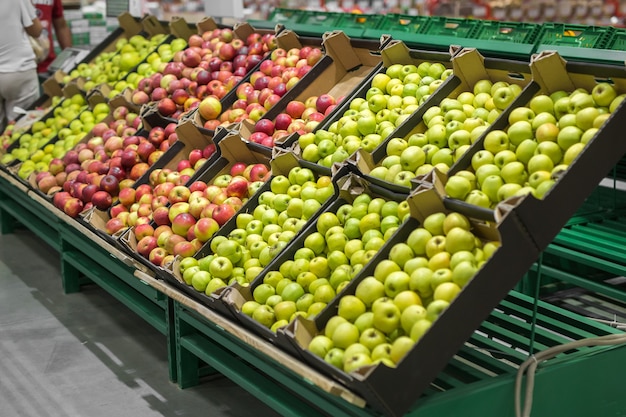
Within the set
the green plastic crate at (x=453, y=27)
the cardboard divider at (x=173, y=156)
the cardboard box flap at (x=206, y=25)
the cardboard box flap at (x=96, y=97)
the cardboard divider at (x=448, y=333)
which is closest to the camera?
the cardboard divider at (x=448, y=333)

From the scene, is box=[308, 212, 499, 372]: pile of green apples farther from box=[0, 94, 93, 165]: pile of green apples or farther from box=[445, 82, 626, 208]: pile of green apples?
box=[0, 94, 93, 165]: pile of green apples

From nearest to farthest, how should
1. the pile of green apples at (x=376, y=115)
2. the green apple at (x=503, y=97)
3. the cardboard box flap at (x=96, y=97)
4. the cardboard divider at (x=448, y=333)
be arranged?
the cardboard divider at (x=448, y=333) → the green apple at (x=503, y=97) → the pile of green apples at (x=376, y=115) → the cardboard box flap at (x=96, y=97)

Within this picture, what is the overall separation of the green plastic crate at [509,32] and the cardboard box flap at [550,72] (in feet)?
4.52

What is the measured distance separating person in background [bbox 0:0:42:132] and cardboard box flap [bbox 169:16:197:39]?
1978 mm

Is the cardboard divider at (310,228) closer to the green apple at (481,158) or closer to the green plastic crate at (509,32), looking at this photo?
the green apple at (481,158)

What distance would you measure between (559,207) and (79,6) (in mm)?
9279

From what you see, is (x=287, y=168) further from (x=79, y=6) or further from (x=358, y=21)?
(x=79, y=6)

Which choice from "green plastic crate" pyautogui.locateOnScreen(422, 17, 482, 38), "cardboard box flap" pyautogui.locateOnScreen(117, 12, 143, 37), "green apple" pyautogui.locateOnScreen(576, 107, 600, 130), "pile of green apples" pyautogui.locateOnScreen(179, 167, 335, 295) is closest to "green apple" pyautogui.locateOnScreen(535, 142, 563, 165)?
"green apple" pyautogui.locateOnScreen(576, 107, 600, 130)

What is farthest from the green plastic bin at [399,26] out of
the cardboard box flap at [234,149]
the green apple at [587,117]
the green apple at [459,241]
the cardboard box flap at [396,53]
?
the green apple at [459,241]

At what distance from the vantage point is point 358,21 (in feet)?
19.1

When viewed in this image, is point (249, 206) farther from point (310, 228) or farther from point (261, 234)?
point (310, 228)

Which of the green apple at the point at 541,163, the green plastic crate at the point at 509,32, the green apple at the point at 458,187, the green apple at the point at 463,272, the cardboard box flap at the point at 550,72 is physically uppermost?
the green plastic crate at the point at 509,32

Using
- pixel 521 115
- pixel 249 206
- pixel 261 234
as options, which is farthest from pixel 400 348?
pixel 249 206

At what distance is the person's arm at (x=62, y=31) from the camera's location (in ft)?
28.8
